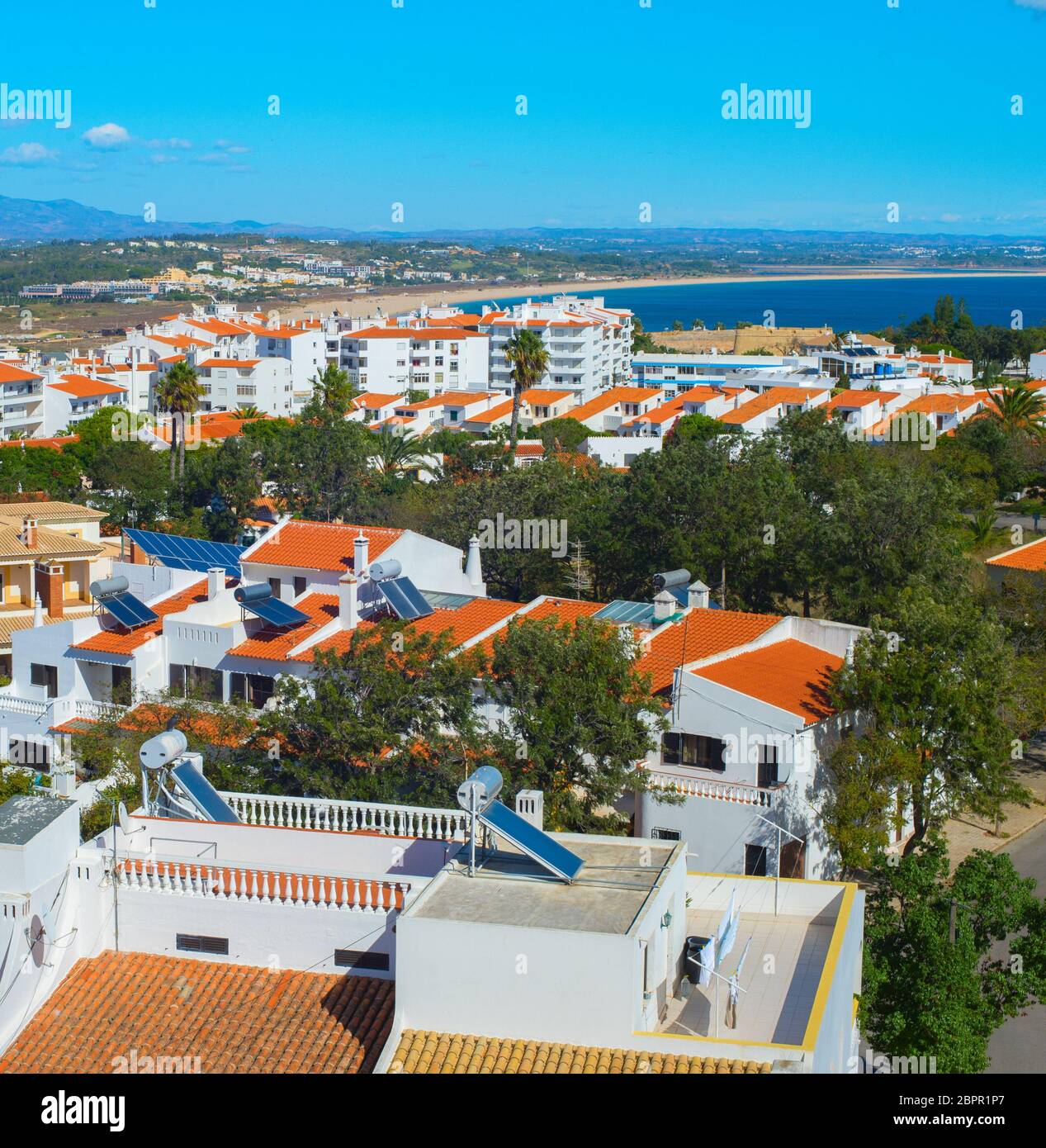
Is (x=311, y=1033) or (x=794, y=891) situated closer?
(x=311, y=1033)

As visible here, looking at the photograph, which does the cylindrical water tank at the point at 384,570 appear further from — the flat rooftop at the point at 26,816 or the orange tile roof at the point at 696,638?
the flat rooftop at the point at 26,816

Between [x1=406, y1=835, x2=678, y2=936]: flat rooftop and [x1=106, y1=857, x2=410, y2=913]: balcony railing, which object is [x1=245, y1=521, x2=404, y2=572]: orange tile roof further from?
[x1=406, y1=835, x2=678, y2=936]: flat rooftop

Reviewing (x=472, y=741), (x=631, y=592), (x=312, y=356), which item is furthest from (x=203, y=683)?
(x=312, y=356)

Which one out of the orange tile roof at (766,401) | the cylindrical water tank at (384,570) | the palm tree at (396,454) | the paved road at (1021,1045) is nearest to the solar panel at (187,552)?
the cylindrical water tank at (384,570)

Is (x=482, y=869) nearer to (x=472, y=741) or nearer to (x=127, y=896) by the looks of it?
(x=127, y=896)

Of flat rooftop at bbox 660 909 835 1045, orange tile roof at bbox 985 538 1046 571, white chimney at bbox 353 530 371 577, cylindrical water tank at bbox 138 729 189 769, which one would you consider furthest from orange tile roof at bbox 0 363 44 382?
flat rooftop at bbox 660 909 835 1045

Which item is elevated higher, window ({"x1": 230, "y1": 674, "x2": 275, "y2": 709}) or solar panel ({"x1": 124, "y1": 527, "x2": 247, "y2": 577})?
solar panel ({"x1": 124, "y1": 527, "x2": 247, "y2": 577})
